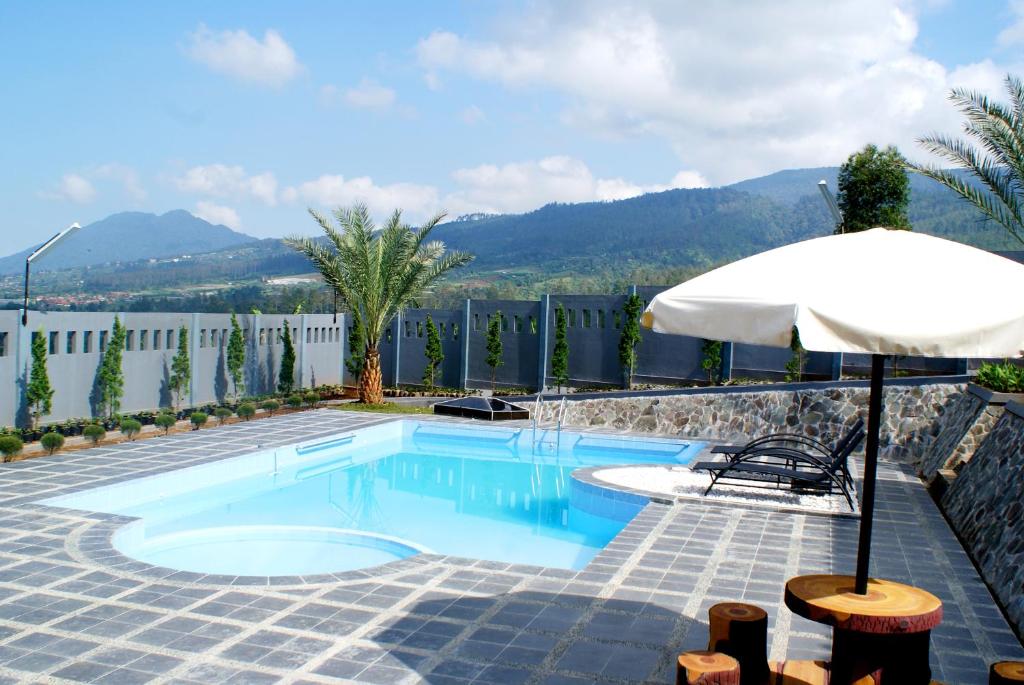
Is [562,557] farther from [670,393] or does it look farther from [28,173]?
[28,173]

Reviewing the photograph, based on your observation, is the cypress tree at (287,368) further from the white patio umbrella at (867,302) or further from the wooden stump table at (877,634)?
the wooden stump table at (877,634)

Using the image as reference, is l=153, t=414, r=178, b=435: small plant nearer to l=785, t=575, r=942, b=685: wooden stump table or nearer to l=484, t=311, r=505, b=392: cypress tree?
l=484, t=311, r=505, b=392: cypress tree

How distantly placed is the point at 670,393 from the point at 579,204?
55130 millimetres

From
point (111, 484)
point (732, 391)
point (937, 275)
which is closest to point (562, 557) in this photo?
point (111, 484)

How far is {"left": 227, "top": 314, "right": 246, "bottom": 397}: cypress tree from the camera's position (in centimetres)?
1748

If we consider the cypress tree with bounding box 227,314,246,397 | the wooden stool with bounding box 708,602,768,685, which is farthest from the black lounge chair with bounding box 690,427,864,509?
the cypress tree with bounding box 227,314,246,397

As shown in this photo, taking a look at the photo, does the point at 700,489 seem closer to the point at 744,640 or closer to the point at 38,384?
the point at 744,640

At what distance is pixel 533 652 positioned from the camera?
188 inches

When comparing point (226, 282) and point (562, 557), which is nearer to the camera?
point (562, 557)

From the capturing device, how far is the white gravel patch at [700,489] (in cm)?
911

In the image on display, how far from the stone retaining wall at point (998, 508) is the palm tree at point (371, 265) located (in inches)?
459

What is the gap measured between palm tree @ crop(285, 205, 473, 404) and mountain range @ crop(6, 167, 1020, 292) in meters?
25.5

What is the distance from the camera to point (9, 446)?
33.3 feet

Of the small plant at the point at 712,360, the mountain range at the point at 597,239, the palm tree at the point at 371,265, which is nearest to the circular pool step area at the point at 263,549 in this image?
the palm tree at the point at 371,265
